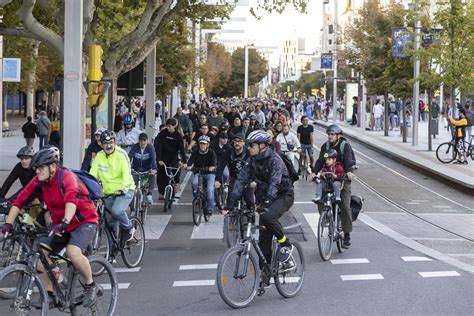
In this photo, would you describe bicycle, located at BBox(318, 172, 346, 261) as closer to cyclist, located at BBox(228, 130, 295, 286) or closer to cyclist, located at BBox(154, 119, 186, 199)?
cyclist, located at BBox(228, 130, 295, 286)

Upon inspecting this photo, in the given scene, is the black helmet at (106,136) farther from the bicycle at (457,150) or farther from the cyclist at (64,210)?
the bicycle at (457,150)

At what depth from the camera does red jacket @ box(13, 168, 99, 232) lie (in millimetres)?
8844

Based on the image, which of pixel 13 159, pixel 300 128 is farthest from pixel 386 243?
pixel 13 159

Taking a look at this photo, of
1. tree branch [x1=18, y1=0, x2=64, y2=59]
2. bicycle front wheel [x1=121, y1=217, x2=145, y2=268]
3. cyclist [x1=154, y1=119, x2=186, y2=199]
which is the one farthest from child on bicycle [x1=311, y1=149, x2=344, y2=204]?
tree branch [x1=18, y1=0, x2=64, y2=59]

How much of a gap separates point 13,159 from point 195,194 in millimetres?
16081

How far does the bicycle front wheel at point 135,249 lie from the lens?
13008 millimetres

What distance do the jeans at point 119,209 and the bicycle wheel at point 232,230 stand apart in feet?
4.85

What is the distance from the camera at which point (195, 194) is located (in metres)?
17.6

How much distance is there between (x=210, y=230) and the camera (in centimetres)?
1702

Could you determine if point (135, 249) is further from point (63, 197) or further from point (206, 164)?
point (206, 164)

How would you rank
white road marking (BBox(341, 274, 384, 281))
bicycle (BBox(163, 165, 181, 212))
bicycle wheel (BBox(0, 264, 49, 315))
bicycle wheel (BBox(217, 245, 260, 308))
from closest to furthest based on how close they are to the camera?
bicycle wheel (BBox(0, 264, 49, 315)) < bicycle wheel (BBox(217, 245, 260, 308)) < white road marking (BBox(341, 274, 384, 281)) < bicycle (BBox(163, 165, 181, 212))

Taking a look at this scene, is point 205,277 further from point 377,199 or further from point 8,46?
point 8,46

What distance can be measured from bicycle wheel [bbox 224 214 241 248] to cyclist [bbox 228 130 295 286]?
253 centimetres

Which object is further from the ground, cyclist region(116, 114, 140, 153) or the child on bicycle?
cyclist region(116, 114, 140, 153)
